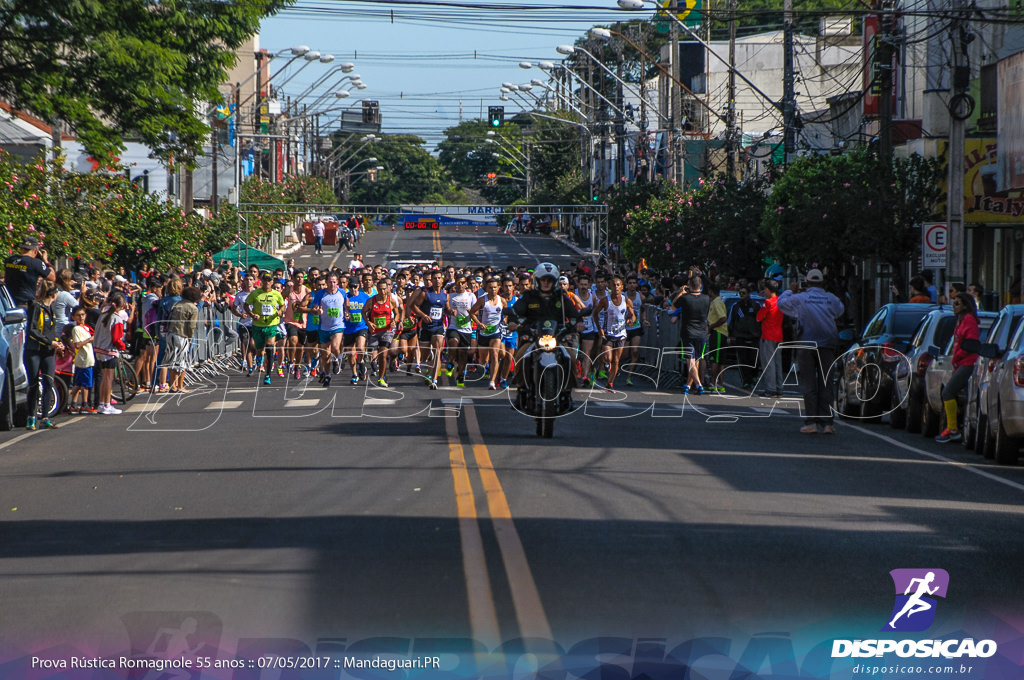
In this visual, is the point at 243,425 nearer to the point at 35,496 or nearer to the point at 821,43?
the point at 35,496

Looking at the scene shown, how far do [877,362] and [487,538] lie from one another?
11.9 m

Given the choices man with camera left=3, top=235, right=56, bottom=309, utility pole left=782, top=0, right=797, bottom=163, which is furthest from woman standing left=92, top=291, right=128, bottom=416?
utility pole left=782, top=0, right=797, bottom=163

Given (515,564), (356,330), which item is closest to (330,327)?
(356,330)

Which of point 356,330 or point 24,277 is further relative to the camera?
point 356,330

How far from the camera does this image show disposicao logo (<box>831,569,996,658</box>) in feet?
22.3

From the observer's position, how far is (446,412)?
19.5m

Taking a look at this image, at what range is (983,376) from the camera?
51.6 ft

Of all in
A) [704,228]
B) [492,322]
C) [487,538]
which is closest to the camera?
[487,538]

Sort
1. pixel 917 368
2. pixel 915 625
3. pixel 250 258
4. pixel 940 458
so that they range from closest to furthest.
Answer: pixel 915 625 < pixel 940 458 < pixel 917 368 < pixel 250 258

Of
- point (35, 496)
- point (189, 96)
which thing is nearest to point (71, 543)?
point (35, 496)

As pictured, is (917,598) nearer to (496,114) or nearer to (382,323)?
(382,323)

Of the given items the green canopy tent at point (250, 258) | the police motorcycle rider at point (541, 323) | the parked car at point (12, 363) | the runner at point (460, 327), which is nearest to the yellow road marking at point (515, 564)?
the police motorcycle rider at point (541, 323)

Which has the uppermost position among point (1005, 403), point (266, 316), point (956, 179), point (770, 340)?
point (956, 179)

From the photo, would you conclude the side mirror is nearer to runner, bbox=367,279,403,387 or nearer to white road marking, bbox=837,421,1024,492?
runner, bbox=367,279,403,387
